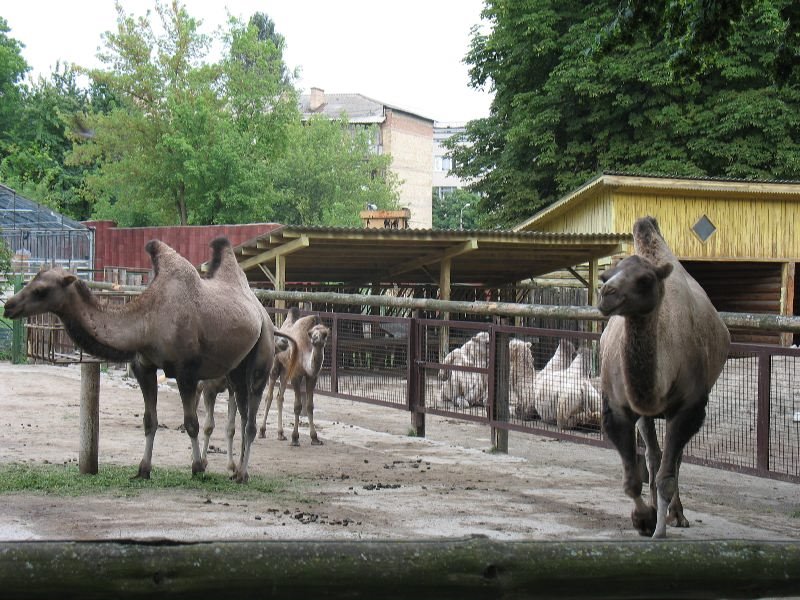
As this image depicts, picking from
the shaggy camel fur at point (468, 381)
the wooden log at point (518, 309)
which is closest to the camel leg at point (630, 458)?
the wooden log at point (518, 309)

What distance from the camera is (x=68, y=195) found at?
6016 centimetres

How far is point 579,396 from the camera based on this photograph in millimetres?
11969

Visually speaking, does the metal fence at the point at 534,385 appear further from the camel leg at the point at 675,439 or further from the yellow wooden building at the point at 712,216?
the yellow wooden building at the point at 712,216

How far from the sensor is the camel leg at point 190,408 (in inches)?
329

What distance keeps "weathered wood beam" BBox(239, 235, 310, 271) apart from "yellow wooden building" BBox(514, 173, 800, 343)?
327 inches

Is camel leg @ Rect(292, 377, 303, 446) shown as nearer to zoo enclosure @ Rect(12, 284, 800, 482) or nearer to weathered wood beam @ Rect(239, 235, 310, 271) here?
zoo enclosure @ Rect(12, 284, 800, 482)

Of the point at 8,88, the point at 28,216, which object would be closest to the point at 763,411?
the point at 28,216

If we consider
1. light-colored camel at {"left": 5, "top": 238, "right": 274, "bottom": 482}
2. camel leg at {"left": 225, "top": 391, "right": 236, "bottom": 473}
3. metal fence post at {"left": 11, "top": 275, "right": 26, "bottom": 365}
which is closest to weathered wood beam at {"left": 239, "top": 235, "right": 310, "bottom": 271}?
metal fence post at {"left": 11, "top": 275, "right": 26, "bottom": 365}

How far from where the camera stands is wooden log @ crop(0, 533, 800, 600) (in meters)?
2.83

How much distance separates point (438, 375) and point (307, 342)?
1.58m

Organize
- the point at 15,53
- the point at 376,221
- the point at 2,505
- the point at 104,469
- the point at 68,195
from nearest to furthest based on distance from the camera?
the point at 2,505
the point at 104,469
the point at 376,221
the point at 68,195
the point at 15,53

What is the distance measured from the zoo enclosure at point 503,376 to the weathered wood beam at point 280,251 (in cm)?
264

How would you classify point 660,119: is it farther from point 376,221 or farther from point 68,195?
point 68,195

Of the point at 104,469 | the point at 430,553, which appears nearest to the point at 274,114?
the point at 104,469
